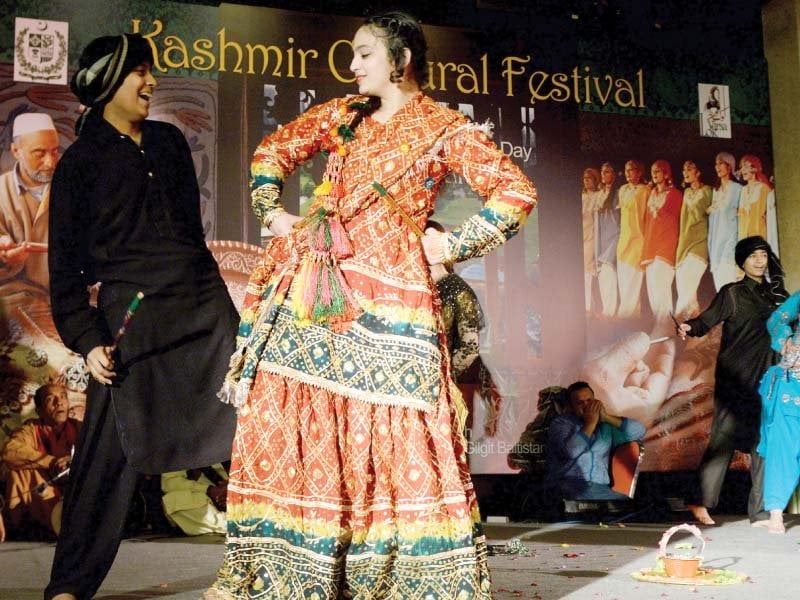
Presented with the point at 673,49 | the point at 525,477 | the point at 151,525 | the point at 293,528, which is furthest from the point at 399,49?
the point at 673,49

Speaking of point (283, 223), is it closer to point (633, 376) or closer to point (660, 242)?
point (633, 376)

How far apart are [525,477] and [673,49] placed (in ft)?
10.9

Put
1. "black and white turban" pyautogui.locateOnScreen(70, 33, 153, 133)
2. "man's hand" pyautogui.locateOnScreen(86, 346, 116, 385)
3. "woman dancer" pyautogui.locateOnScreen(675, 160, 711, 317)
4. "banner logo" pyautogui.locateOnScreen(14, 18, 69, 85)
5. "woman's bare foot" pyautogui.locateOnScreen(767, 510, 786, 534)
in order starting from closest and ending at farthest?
1. "man's hand" pyautogui.locateOnScreen(86, 346, 116, 385)
2. "black and white turban" pyautogui.locateOnScreen(70, 33, 153, 133)
3. "woman's bare foot" pyautogui.locateOnScreen(767, 510, 786, 534)
4. "banner logo" pyautogui.locateOnScreen(14, 18, 69, 85)
5. "woman dancer" pyautogui.locateOnScreen(675, 160, 711, 317)

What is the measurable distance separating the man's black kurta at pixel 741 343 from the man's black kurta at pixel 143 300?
4717 mm

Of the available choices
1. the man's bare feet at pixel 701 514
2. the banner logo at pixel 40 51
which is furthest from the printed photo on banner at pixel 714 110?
the banner logo at pixel 40 51

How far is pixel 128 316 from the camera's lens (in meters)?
2.73

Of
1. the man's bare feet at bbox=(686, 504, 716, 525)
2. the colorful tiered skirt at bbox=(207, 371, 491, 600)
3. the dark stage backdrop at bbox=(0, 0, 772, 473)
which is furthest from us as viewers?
the man's bare feet at bbox=(686, 504, 716, 525)

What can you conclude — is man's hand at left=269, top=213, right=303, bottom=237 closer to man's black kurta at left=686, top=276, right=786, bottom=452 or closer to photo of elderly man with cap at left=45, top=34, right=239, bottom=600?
photo of elderly man with cap at left=45, top=34, right=239, bottom=600

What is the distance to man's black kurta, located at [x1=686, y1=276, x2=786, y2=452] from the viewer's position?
682cm

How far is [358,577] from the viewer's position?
7.48ft

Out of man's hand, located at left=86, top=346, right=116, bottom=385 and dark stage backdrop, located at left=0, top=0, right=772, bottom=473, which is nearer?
man's hand, located at left=86, top=346, right=116, bottom=385

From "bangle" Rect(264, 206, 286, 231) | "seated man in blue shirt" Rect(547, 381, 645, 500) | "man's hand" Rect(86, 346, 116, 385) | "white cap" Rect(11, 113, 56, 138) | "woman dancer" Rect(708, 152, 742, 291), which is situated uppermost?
"white cap" Rect(11, 113, 56, 138)

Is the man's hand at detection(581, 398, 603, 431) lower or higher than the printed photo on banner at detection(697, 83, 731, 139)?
lower

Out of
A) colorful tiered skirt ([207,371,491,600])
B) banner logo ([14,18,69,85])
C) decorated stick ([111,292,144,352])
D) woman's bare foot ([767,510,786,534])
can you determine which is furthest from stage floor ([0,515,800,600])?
banner logo ([14,18,69,85])
